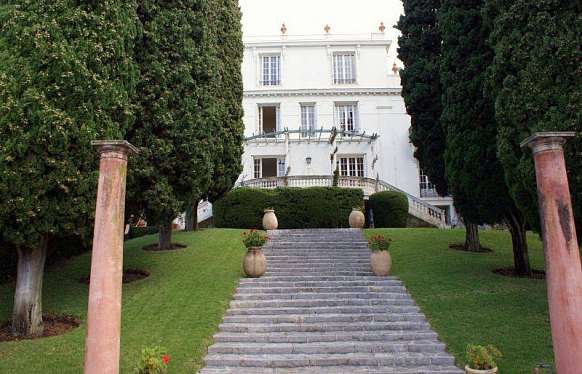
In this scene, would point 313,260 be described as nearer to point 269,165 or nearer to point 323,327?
point 323,327

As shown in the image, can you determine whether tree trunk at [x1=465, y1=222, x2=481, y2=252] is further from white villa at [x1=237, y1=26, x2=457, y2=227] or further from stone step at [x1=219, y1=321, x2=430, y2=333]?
white villa at [x1=237, y1=26, x2=457, y2=227]

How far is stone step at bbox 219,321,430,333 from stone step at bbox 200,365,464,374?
155 cm

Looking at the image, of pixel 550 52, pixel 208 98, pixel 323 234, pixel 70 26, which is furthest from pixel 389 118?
pixel 70 26

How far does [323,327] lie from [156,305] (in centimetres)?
390

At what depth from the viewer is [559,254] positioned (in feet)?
19.6

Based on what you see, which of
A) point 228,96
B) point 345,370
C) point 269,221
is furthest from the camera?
point 269,221

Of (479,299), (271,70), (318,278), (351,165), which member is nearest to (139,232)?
(318,278)

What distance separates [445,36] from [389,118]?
18.8 meters

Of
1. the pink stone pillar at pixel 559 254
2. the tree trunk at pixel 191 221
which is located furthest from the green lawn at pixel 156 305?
the pink stone pillar at pixel 559 254

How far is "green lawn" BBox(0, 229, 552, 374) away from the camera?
7.87m

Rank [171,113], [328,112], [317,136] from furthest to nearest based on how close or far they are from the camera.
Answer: [328,112] < [317,136] < [171,113]

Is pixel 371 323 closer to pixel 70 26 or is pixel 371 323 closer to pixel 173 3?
pixel 70 26

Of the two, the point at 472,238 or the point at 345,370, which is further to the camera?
the point at 472,238

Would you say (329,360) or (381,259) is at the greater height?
(381,259)
